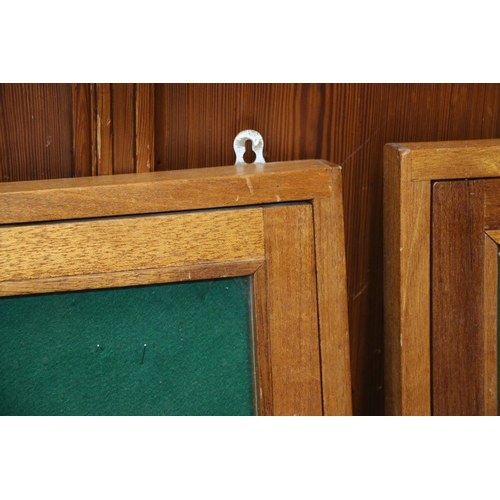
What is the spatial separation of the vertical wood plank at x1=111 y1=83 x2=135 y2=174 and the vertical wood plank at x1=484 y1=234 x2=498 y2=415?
42 cm

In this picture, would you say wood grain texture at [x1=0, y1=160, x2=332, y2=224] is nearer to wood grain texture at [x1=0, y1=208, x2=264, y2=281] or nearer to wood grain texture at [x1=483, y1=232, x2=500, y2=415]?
wood grain texture at [x1=0, y1=208, x2=264, y2=281]

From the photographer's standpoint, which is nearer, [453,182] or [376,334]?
[453,182]

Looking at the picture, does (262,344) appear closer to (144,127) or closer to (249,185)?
(249,185)

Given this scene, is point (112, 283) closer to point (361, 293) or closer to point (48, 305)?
point (48, 305)

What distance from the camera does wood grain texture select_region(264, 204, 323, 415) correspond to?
767 millimetres

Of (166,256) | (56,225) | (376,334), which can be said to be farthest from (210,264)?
(376,334)

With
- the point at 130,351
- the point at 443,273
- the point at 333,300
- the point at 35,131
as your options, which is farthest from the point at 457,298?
the point at 35,131

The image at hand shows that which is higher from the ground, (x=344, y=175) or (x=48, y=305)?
(x=344, y=175)

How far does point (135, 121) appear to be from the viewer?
80 centimetres

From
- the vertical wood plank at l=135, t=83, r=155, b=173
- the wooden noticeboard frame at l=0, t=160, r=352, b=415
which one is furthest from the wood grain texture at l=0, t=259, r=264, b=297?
the vertical wood plank at l=135, t=83, r=155, b=173

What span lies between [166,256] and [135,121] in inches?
6.6

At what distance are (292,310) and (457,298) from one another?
20 cm

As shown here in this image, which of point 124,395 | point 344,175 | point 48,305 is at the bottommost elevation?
point 124,395

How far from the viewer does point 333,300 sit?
0.79 m
